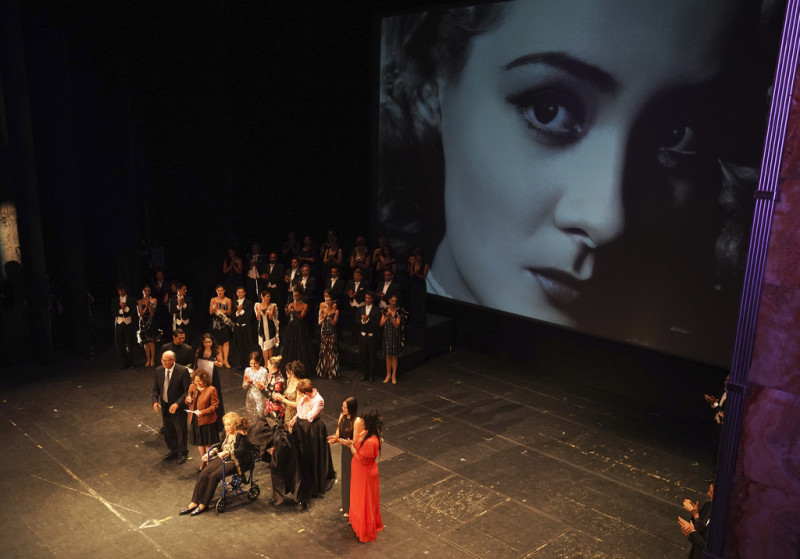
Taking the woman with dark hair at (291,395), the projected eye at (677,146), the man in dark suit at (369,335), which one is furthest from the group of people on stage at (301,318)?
the projected eye at (677,146)

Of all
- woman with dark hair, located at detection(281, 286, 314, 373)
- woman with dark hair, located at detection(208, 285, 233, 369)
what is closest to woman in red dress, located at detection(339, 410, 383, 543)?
woman with dark hair, located at detection(281, 286, 314, 373)

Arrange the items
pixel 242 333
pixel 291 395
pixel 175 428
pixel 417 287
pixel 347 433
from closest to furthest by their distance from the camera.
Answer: pixel 347 433 < pixel 291 395 < pixel 175 428 < pixel 242 333 < pixel 417 287

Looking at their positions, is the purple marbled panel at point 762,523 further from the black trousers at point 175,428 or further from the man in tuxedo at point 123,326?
the man in tuxedo at point 123,326

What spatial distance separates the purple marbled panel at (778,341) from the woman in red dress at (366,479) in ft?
10.8

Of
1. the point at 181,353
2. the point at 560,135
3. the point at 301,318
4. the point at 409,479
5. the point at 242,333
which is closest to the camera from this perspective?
the point at 409,479

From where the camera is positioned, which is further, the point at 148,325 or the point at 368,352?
the point at 148,325

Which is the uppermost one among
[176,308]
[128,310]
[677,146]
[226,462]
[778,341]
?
[677,146]

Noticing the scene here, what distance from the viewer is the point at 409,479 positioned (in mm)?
7766

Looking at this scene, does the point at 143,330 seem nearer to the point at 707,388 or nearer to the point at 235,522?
the point at 235,522

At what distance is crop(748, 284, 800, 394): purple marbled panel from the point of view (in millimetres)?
3713

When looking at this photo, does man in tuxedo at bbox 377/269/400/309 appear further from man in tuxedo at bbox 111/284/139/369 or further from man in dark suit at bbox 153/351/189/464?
man in tuxedo at bbox 111/284/139/369

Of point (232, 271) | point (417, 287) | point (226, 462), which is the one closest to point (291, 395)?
point (226, 462)

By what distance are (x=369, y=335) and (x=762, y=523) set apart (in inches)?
285

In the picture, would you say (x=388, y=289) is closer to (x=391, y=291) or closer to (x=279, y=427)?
(x=391, y=291)
